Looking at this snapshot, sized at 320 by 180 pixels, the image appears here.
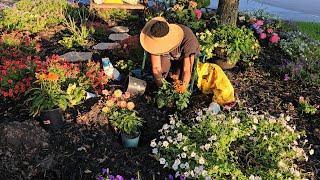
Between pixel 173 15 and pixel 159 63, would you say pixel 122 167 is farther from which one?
pixel 173 15

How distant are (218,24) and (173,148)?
3.88 metres

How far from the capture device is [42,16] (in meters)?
7.20

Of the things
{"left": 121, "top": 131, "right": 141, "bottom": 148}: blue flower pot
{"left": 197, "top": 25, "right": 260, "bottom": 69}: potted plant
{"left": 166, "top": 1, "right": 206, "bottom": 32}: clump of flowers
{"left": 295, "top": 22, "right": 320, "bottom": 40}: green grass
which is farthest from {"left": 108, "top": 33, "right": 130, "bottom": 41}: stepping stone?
{"left": 295, "top": 22, "right": 320, "bottom": 40}: green grass

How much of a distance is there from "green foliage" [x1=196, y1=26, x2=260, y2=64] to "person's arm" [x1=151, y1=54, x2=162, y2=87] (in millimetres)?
1077

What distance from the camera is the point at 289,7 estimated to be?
1103 cm

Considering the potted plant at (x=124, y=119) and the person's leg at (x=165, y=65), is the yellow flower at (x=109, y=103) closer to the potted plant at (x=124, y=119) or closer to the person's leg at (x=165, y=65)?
the potted plant at (x=124, y=119)

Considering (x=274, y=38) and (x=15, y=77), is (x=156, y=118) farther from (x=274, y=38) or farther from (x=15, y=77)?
(x=274, y=38)

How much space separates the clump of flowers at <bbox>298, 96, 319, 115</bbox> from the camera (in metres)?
4.53

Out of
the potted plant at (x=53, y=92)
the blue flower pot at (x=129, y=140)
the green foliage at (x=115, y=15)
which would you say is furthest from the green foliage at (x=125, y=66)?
the green foliage at (x=115, y=15)

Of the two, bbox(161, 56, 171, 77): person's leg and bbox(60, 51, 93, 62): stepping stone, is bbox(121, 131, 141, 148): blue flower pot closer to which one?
bbox(161, 56, 171, 77): person's leg

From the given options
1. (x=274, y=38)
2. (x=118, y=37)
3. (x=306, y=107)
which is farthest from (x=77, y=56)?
(x=274, y=38)

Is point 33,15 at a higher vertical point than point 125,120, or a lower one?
higher

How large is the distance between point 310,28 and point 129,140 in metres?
7.04

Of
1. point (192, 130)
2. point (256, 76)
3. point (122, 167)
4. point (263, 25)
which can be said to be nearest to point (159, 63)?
point (192, 130)
